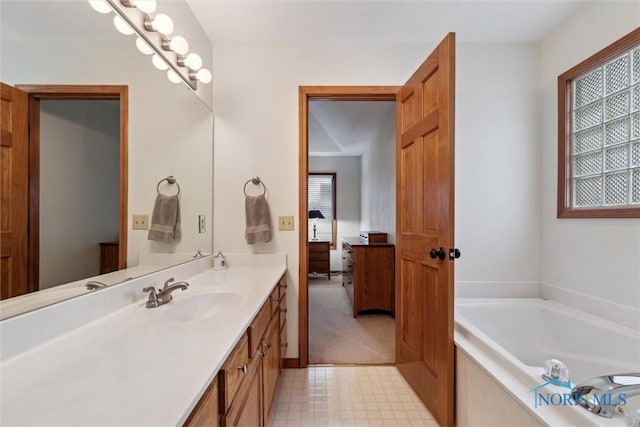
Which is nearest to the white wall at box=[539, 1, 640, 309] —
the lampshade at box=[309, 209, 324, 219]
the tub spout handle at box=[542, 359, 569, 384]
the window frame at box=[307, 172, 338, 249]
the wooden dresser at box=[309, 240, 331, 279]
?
the tub spout handle at box=[542, 359, 569, 384]

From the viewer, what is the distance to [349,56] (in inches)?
80.2

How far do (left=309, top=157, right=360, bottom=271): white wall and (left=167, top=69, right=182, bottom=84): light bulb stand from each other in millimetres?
3915

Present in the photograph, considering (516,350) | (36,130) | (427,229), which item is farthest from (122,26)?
(516,350)

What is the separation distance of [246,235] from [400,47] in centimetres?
184

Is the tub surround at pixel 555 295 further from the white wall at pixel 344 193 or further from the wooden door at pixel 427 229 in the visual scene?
the white wall at pixel 344 193

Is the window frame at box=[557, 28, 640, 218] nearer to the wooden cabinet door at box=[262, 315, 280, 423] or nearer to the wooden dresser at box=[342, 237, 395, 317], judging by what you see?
the wooden dresser at box=[342, 237, 395, 317]

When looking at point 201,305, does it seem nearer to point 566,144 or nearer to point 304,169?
point 304,169

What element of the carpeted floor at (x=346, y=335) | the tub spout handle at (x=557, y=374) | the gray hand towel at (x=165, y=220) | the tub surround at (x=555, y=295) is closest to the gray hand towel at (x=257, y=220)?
the gray hand towel at (x=165, y=220)

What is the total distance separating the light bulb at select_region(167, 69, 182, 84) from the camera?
150cm

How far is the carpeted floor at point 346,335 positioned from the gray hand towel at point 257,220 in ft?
3.55

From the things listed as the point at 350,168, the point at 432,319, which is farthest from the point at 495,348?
the point at 350,168

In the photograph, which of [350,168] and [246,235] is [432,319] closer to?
[246,235]

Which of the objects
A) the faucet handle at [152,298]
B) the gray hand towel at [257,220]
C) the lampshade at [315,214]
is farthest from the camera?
the lampshade at [315,214]

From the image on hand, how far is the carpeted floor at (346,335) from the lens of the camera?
86.4 inches
